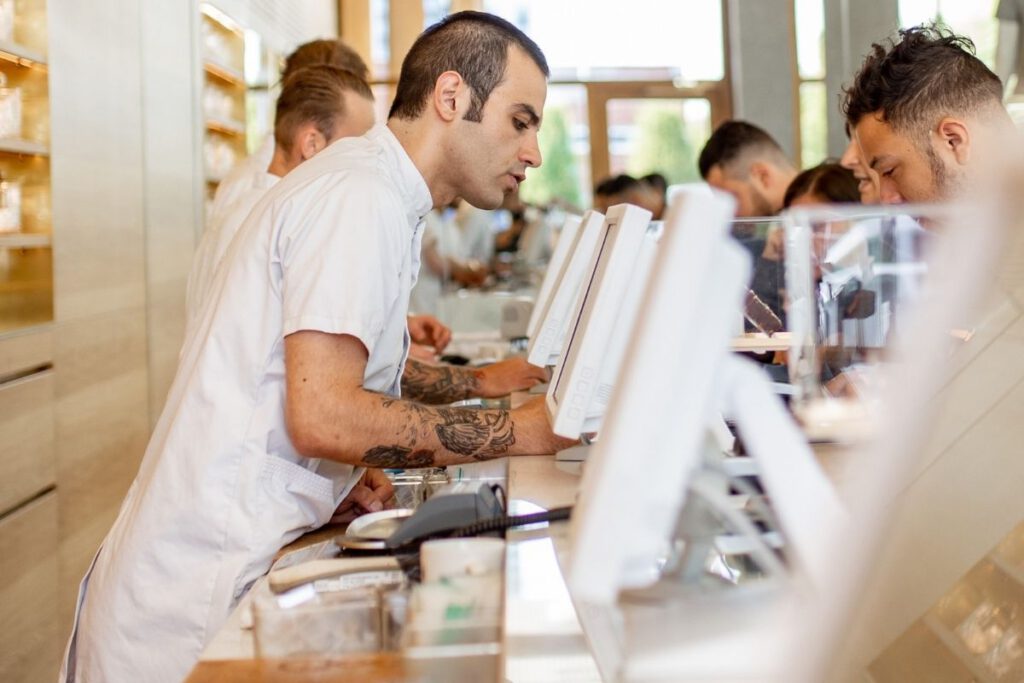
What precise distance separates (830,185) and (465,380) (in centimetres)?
156

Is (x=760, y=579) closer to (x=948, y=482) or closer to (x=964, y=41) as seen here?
(x=948, y=482)

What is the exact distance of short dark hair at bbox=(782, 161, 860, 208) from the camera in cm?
339

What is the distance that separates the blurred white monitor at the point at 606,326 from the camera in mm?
1469

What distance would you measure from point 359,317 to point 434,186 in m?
0.42

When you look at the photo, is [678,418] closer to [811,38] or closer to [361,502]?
[361,502]

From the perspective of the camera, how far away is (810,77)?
889 cm

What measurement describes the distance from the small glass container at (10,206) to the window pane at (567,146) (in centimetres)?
625

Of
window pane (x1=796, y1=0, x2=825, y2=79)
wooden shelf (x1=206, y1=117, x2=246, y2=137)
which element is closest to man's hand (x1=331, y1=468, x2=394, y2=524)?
wooden shelf (x1=206, y1=117, x2=246, y2=137)

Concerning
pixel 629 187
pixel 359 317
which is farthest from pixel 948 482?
pixel 629 187

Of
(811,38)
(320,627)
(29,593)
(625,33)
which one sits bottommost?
(29,593)

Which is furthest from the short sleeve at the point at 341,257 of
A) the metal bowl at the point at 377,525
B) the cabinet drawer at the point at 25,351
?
the cabinet drawer at the point at 25,351

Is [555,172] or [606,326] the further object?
[555,172]

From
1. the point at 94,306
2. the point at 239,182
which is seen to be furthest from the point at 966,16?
the point at 94,306

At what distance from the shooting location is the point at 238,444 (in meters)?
1.55
